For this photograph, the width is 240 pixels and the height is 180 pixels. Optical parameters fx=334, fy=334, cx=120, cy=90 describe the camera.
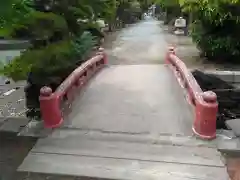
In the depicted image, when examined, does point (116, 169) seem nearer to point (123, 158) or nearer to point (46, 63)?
point (123, 158)

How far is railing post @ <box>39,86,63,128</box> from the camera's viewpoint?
505 centimetres

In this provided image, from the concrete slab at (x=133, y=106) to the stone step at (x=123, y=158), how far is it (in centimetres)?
32

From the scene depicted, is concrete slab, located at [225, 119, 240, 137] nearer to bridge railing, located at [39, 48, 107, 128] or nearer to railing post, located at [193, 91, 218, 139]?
railing post, located at [193, 91, 218, 139]

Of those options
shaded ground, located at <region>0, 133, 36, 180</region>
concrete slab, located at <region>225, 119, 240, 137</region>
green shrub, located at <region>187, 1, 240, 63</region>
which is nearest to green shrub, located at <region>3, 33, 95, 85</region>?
shaded ground, located at <region>0, 133, 36, 180</region>

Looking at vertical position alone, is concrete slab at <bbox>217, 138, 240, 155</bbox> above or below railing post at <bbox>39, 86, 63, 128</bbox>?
below

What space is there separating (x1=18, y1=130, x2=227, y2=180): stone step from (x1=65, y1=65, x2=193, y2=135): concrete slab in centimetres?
32

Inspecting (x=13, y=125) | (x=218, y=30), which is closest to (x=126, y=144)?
(x=13, y=125)

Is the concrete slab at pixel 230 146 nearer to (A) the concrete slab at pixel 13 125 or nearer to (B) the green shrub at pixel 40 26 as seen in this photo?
(A) the concrete slab at pixel 13 125

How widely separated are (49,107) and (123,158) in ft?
5.04

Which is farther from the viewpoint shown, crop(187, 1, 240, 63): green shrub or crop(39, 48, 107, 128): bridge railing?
crop(187, 1, 240, 63): green shrub

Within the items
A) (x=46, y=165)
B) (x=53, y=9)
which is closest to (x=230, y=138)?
(x=46, y=165)

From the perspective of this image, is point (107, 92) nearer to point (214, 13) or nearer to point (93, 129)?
point (93, 129)

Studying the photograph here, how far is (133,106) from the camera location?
602 centimetres

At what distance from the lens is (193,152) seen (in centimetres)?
434
